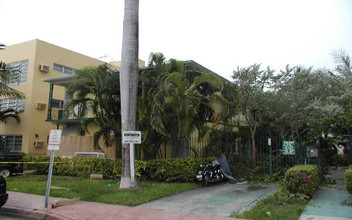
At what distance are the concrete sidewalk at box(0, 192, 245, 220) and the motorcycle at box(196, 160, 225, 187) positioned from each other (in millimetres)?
3926

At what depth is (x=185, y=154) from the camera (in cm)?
1485

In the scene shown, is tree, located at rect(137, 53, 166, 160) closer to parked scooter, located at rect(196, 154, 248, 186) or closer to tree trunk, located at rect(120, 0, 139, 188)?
tree trunk, located at rect(120, 0, 139, 188)

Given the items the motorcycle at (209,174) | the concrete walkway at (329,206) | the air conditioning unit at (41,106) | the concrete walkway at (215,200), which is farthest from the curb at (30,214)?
the air conditioning unit at (41,106)

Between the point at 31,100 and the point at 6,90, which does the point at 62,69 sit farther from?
the point at 6,90

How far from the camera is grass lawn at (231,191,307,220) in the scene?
6770mm

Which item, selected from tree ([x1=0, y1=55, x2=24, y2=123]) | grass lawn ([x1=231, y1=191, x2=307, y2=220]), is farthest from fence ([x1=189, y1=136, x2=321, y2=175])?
tree ([x1=0, y1=55, x2=24, y2=123])

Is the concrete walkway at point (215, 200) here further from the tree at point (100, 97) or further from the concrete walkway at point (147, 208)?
the tree at point (100, 97)

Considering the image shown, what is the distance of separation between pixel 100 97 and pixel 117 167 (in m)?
3.15

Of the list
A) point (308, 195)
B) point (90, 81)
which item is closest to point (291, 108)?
point (308, 195)

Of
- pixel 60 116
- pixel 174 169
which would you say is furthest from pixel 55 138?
pixel 60 116

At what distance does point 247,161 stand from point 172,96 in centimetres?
534

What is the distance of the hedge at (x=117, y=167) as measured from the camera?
Answer: 11.9 meters

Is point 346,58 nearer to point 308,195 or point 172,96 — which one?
point 308,195

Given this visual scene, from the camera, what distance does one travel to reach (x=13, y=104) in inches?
866
